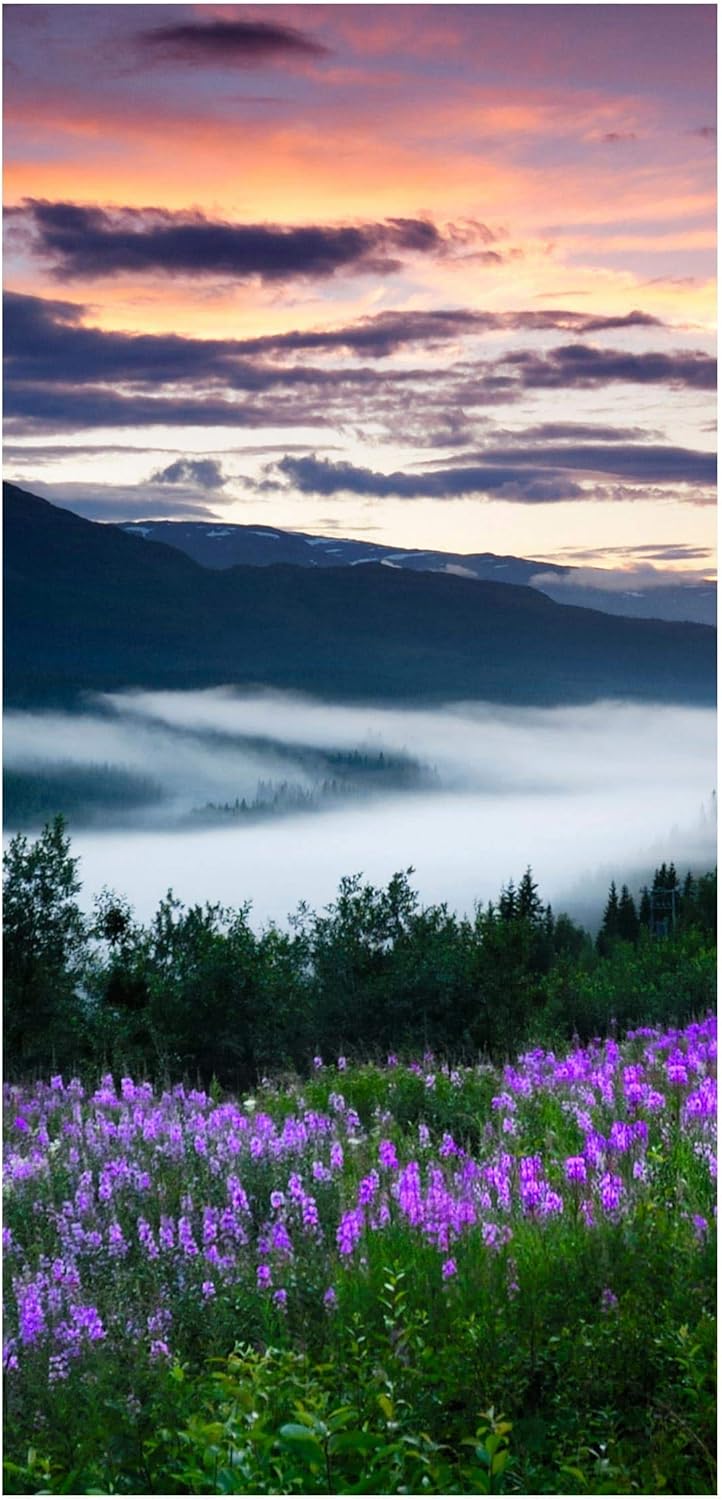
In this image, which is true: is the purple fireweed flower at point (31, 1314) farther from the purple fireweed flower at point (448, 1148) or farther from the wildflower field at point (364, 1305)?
the purple fireweed flower at point (448, 1148)

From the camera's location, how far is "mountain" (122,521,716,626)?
662 centimetres

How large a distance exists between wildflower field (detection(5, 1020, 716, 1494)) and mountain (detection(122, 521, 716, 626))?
91.4 inches

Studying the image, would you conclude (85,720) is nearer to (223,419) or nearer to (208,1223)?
(223,419)

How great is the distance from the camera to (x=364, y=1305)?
429 cm

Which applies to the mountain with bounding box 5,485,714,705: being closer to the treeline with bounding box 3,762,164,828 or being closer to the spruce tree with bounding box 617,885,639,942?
the treeline with bounding box 3,762,164,828

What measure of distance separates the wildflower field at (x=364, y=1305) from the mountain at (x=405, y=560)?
7.62ft

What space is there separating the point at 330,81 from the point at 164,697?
3116 millimetres

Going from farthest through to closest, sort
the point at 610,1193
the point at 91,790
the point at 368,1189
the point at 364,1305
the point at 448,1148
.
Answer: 1. the point at 91,790
2. the point at 448,1148
3. the point at 368,1189
4. the point at 610,1193
5. the point at 364,1305

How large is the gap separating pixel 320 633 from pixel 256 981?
207 cm

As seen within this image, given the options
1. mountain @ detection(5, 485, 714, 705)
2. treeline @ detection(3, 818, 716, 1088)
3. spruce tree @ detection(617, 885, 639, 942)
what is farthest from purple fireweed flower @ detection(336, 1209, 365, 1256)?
spruce tree @ detection(617, 885, 639, 942)

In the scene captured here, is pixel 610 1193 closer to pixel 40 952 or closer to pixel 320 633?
pixel 320 633

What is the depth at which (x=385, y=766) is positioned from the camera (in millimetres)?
7367

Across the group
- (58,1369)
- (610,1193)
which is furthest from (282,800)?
(58,1369)

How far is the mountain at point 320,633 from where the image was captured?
23.7ft
